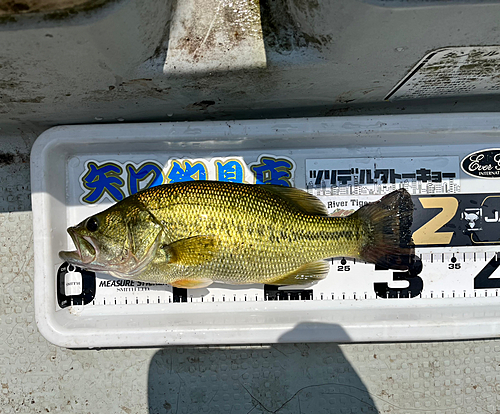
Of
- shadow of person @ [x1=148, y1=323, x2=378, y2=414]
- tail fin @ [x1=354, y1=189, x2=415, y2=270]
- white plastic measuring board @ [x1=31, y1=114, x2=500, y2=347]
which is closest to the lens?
tail fin @ [x1=354, y1=189, x2=415, y2=270]

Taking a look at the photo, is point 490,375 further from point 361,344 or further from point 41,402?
point 41,402

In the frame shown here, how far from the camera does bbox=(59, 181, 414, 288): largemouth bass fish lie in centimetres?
147

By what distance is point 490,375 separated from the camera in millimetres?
1876

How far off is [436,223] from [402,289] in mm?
398

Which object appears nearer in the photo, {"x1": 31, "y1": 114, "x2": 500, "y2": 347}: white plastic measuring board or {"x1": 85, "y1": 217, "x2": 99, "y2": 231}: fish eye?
{"x1": 85, "y1": 217, "x2": 99, "y2": 231}: fish eye

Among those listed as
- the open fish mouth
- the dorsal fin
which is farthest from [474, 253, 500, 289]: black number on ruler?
the open fish mouth

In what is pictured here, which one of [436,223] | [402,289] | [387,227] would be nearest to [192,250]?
[387,227]

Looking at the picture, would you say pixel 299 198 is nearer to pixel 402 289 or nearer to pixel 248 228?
pixel 248 228

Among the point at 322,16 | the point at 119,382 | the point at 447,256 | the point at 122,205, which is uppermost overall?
the point at 322,16

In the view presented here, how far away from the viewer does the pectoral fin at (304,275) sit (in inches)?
63.1

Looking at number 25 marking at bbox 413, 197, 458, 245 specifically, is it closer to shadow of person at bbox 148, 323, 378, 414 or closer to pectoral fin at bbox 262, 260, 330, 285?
pectoral fin at bbox 262, 260, 330, 285

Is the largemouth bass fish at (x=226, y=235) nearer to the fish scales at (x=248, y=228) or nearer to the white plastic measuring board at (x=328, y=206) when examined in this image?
the fish scales at (x=248, y=228)

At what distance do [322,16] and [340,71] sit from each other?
0.27 m

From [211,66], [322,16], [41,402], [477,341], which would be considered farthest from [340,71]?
[41,402]
